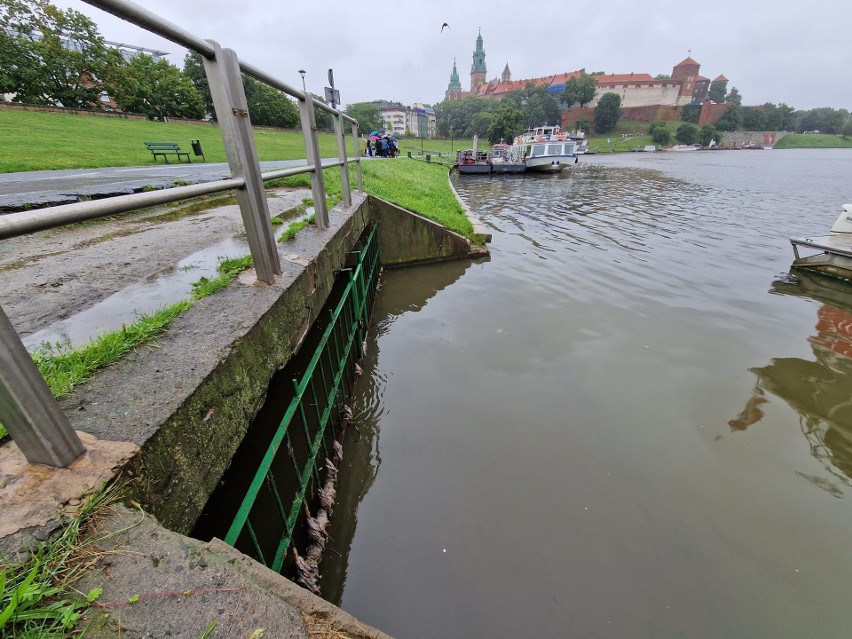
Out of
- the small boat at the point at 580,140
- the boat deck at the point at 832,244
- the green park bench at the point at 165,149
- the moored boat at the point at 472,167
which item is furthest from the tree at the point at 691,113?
the green park bench at the point at 165,149

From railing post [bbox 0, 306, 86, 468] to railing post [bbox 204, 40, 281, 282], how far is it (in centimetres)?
136

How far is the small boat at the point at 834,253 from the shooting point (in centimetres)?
676

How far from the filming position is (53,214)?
100cm

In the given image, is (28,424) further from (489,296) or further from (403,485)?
(489,296)

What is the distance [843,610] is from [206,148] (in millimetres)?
23534

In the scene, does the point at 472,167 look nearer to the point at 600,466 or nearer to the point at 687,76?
the point at 600,466

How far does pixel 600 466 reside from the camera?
2986 millimetres

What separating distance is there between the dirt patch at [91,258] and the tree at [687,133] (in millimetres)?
106184

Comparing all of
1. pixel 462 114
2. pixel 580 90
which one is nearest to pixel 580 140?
pixel 580 90

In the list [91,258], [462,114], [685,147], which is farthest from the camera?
[462,114]

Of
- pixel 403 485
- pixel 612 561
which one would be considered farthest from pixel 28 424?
pixel 612 561

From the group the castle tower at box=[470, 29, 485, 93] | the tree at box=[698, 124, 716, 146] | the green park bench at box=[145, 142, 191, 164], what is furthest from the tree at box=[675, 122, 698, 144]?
the green park bench at box=[145, 142, 191, 164]

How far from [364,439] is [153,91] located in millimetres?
40852

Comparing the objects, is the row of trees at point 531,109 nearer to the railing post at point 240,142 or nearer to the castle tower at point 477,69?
the castle tower at point 477,69
